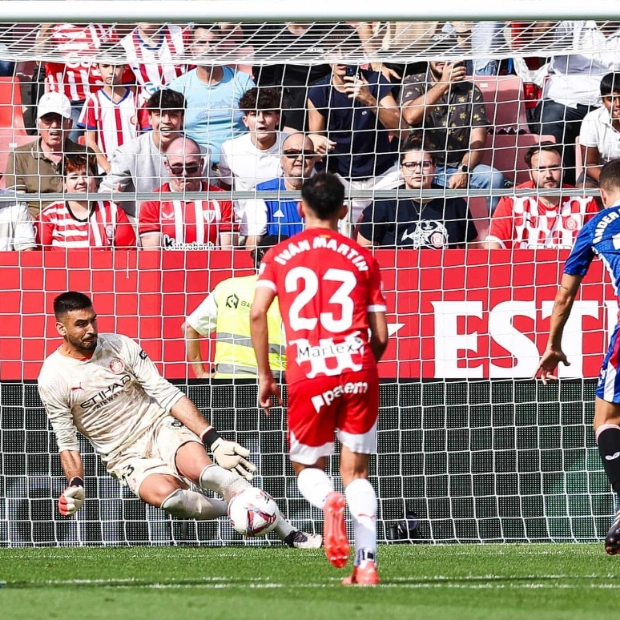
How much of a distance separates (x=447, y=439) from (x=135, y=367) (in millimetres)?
2426

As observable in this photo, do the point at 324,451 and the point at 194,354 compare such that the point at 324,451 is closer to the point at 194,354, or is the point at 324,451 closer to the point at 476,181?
the point at 194,354

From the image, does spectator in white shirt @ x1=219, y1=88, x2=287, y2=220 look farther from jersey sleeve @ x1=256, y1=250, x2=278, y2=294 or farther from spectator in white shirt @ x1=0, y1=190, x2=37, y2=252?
jersey sleeve @ x1=256, y1=250, x2=278, y2=294

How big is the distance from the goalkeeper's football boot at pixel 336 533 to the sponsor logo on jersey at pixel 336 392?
430 mm

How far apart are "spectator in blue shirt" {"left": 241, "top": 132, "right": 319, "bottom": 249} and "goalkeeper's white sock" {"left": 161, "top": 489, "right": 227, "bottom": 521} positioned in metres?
2.40

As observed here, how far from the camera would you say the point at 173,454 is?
7965 mm

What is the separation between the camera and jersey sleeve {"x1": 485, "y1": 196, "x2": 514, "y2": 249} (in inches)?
370

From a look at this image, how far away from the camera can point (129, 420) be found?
8.09m

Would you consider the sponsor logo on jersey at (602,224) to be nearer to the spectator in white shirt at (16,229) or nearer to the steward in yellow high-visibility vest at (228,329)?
the steward in yellow high-visibility vest at (228,329)

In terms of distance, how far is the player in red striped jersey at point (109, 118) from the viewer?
399 inches

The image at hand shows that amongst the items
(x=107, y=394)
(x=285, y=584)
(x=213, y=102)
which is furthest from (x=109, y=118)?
(x=285, y=584)

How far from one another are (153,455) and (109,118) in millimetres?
3609

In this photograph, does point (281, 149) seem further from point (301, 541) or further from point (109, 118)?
point (301, 541)

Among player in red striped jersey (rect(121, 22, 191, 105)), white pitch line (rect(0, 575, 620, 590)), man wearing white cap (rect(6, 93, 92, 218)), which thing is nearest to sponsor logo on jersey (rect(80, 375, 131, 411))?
man wearing white cap (rect(6, 93, 92, 218))

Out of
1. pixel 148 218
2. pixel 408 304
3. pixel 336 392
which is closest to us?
pixel 336 392
